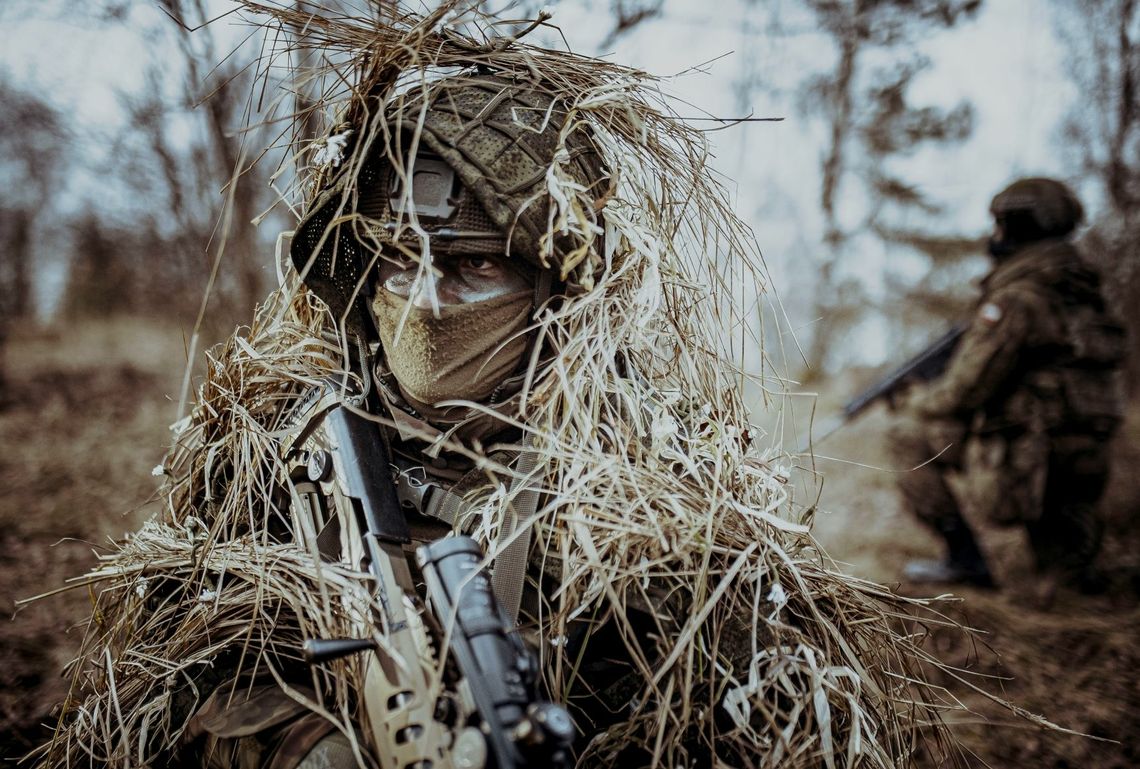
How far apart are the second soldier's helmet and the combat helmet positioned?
401 centimetres

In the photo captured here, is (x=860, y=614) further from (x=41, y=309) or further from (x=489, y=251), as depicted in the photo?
(x=41, y=309)

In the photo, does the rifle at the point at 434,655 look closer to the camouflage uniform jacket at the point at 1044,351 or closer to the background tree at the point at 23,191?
the camouflage uniform jacket at the point at 1044,351

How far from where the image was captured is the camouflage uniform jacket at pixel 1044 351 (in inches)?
181

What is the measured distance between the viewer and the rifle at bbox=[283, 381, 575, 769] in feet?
3.90

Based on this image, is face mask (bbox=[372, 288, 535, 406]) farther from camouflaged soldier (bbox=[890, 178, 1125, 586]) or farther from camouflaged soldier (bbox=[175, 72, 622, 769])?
camouflaged soldier (bbox=[890, 178, 1125, 586])

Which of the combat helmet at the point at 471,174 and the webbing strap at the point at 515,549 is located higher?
the combat helmet at the point at 471,174

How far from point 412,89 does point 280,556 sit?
4.16 ft

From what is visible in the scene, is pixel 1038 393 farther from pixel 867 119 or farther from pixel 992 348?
pixel 867 119

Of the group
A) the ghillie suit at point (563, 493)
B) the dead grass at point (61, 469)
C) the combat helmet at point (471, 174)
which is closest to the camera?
the ghillie suit at point (563, 493)

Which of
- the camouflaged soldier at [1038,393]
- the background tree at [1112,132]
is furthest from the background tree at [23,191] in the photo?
the background tree at [1112,132]

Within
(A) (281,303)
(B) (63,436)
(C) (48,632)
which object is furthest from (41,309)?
(A) (281,303)

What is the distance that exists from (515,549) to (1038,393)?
4.39 metres

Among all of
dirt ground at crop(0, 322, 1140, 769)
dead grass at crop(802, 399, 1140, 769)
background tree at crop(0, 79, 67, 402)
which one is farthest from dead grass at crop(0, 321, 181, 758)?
dead grass at crop(802, 399, 1140, 769)

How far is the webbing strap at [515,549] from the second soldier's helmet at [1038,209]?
177 inches
